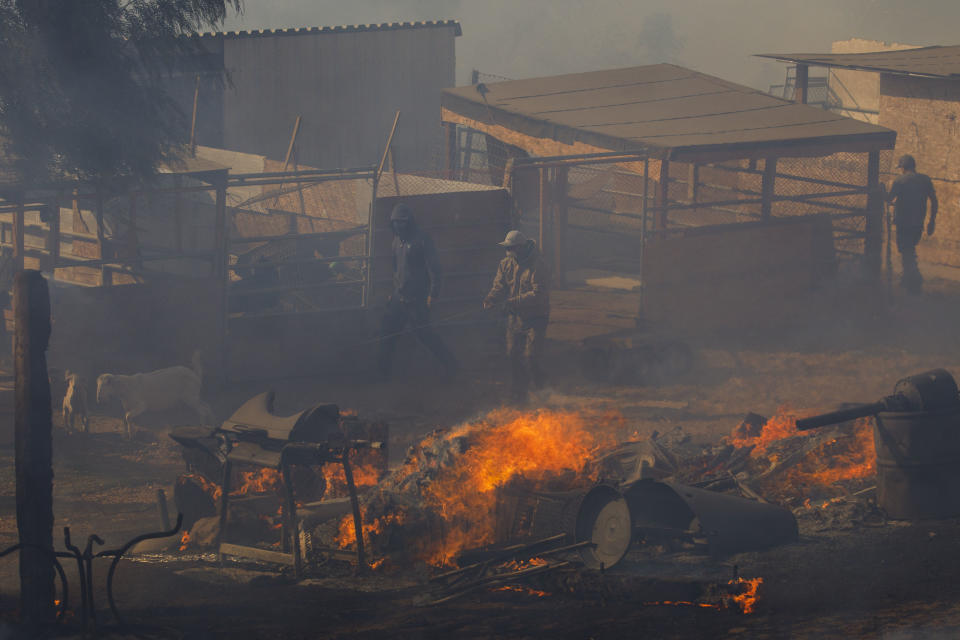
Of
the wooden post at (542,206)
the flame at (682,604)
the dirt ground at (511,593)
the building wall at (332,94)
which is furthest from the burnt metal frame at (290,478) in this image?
the building wall at (332,94)

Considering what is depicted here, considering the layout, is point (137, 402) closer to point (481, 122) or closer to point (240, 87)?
point (481, 122)

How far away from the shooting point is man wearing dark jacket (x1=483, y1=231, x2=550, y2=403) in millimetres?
10930

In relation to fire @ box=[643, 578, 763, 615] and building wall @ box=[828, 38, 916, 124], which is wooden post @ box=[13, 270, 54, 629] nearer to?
fire @ box=[643, 578, 763, 615]

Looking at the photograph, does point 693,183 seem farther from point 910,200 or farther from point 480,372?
point 480,372

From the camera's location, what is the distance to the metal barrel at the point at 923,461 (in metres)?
7.50

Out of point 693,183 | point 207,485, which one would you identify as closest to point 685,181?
point 693,183

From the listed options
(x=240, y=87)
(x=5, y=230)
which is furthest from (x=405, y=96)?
(x=5, y=230)

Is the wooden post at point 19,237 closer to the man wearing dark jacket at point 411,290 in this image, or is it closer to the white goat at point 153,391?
the white goat at point 153,391

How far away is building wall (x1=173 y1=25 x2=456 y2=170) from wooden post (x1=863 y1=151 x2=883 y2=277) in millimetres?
12021

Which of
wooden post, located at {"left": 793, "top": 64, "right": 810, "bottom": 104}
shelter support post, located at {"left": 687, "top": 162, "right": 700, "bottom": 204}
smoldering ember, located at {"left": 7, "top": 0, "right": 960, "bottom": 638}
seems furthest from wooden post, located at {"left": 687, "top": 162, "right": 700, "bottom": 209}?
wooden post, located at {"left": 793, "top": 64, "right": 810, "bottom": 104}

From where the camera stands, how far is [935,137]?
17.0 meters

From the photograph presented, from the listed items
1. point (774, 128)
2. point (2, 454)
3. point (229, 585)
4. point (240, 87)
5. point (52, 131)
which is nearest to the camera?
point (229, 585)

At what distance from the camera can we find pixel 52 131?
36.0ft

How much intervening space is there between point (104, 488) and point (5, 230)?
928cm
